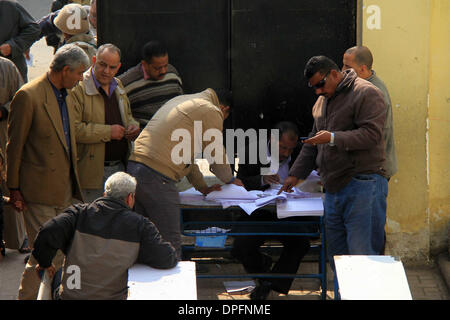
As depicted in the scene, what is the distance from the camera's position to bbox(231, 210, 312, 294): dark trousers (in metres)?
5.84

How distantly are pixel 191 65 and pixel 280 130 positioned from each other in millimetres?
1179

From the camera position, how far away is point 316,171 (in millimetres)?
6129

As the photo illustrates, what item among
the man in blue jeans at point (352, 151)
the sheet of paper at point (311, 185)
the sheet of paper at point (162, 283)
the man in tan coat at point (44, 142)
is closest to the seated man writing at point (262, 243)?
the sheet of paper at point (311, 185)

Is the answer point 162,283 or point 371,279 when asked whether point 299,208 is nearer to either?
point 371,279

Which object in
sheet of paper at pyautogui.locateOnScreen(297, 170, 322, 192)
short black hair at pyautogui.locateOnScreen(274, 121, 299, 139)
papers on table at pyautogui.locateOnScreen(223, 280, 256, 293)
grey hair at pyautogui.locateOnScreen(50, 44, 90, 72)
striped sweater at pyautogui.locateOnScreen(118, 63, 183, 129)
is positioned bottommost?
papers on table at pyautogui.locateOnScreen(223, 280, 256, 293)

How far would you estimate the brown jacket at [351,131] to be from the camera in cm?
509

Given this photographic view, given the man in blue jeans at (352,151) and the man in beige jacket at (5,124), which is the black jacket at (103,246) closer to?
the man in blue jeans at (352,151)

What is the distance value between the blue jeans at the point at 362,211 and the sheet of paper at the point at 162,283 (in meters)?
1.45

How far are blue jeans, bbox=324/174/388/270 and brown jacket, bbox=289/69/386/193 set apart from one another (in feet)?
0.20

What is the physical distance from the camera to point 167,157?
17.5ft

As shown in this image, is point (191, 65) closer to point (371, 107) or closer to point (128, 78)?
point (128, 78)

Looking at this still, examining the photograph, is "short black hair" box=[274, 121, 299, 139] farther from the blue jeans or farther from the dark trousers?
the blue jeans

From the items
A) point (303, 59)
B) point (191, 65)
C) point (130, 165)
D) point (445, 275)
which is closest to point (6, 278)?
point (130, 165)

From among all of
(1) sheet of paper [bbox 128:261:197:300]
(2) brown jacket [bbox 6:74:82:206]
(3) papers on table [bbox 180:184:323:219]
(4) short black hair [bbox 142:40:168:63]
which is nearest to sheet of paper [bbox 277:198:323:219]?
(3) papers on table [bbox 180:184:323:219]
